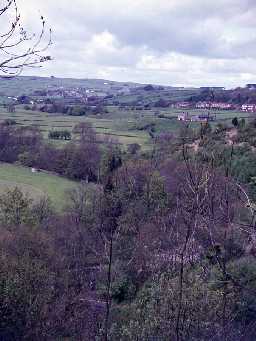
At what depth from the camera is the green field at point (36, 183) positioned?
32.7 metres

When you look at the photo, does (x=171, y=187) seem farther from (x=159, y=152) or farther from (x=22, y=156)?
(x=22, y=156)

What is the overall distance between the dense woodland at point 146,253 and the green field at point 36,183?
3532 millimetres

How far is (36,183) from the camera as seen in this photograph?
1448 inches

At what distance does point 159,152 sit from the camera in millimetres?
36906

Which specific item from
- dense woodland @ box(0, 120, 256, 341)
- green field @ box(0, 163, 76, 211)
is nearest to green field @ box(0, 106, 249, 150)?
green field @ box(0, 163, 76, 211)

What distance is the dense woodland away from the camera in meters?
4.52

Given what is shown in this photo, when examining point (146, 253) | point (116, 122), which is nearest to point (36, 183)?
point (146, 253)

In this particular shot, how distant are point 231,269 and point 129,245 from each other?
9.24 metres

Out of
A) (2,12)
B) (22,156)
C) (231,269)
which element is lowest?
(22,156)

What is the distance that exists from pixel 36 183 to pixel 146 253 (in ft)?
67.9

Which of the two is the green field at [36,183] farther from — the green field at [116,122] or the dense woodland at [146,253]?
the green field at [116,122]

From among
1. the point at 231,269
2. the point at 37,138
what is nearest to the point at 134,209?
the point at 231,269

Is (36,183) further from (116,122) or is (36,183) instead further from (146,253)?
(116,122)

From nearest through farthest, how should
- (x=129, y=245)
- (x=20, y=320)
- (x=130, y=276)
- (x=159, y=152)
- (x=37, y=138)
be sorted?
(x=20, y=320), (x=130, y=276), (x=129, y=245), (x=159, y=152), (x=37, y=138)
